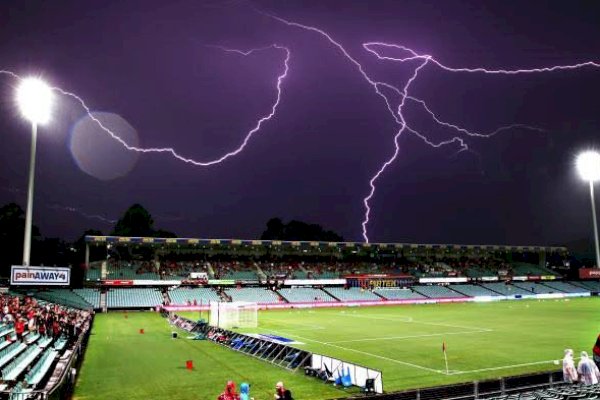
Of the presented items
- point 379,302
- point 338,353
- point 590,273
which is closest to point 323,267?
point 379,302

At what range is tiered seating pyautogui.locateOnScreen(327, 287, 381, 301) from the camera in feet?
238

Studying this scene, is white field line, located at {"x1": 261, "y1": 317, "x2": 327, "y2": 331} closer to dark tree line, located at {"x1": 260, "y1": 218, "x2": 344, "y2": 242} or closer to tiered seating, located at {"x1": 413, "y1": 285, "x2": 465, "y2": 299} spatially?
tiered seating, located at {"x1": 413, "y1": 285, "x2": 465, "y2": 299}

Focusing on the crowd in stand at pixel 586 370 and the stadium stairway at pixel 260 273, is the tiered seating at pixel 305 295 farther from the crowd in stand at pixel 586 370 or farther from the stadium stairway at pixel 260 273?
the crowd in stand at pixel 586 370

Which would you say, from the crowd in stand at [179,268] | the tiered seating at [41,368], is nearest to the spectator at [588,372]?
the tiered seating at [41,368]

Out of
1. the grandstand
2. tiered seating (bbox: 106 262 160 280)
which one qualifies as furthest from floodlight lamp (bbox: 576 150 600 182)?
tiered seating (bbox: 106 262 160 280)

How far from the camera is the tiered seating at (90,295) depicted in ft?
190

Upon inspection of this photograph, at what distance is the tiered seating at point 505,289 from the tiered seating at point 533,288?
115cm

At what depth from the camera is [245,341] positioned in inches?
1043

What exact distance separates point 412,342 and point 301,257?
6038 cm

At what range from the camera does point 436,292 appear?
79688 mm

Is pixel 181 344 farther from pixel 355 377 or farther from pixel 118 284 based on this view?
pixel 118 284

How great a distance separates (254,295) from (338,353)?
42785 mm

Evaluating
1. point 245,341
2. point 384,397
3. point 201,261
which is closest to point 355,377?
point 384,397

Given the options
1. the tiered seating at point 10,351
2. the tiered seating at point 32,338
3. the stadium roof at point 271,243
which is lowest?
the tiered seating at point 32,338
